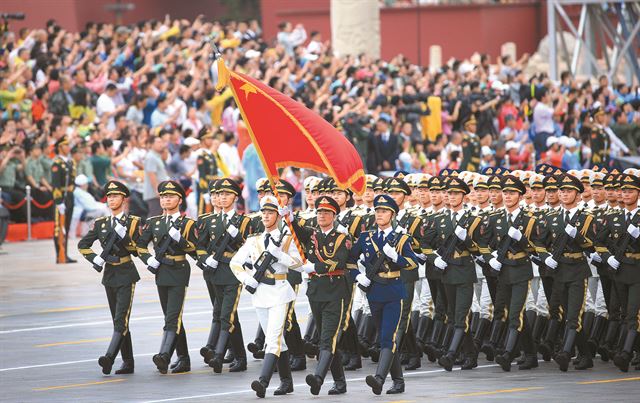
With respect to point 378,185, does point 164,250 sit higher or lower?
lower

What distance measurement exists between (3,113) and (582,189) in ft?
46.7

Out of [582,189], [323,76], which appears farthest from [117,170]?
[582,189]

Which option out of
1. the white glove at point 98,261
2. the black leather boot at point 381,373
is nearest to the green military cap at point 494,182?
the black leather boot at point 381,373

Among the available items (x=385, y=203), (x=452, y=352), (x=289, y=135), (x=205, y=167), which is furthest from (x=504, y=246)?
(x=205, y=167)

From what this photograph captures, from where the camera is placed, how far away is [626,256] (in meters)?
16.1

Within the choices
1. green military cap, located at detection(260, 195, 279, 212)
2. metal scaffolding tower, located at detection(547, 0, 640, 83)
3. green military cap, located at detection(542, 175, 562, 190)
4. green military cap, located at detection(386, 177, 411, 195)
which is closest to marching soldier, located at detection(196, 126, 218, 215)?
green military cap, located at detection(386, 177, 411, 195)

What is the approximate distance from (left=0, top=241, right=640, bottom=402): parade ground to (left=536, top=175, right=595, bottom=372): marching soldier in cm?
32

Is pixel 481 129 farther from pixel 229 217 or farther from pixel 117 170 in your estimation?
pixel 229 217

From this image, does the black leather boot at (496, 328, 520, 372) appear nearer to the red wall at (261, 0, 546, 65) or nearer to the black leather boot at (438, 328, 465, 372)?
the black leather boot at (438, 328, 465, 372)

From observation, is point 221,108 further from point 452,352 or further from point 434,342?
point 452,352

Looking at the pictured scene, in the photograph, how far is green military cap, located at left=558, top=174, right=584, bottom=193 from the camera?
16.6 m

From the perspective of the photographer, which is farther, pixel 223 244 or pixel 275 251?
pixel 223 244

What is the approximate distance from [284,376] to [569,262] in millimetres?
3552

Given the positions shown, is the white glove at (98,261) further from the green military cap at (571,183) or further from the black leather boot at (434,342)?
the green military cap at (571,183)
